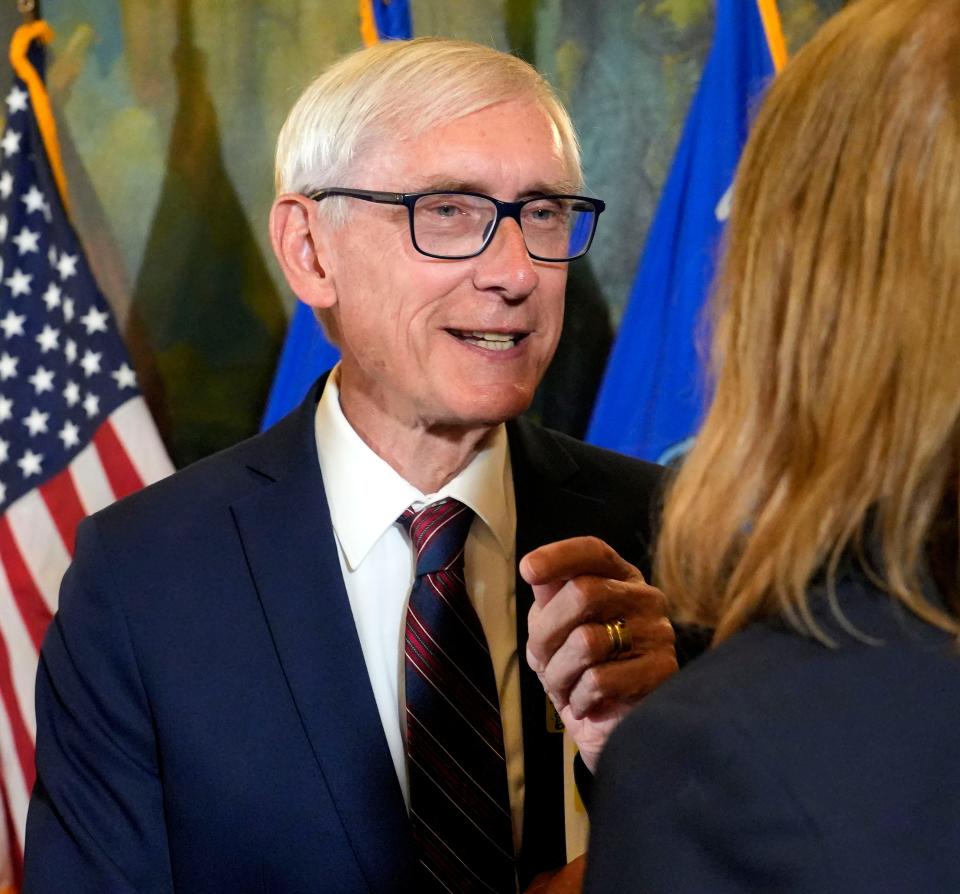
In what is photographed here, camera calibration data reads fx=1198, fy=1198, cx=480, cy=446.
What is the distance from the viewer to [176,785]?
→ 1.49 meters

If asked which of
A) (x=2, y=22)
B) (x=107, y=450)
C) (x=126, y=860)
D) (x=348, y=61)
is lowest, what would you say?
(x=126, y=860)

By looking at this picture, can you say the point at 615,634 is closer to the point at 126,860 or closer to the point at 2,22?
the point at 126,860

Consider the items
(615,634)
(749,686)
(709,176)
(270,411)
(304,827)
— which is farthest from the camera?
(270,411)

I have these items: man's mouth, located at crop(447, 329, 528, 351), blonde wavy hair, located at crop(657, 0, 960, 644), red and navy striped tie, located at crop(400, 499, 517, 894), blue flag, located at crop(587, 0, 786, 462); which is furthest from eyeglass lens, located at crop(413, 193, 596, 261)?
blonde wavy hair, located at crop(657, 0, 960, 644)

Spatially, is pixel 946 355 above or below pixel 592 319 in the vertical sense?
above

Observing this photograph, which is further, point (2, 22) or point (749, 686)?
point (2, 22)

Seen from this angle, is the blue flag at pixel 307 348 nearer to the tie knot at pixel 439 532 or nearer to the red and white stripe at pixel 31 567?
the red and white stripe at pixel 31 567

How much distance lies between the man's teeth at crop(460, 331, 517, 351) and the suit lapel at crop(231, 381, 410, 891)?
0.28m

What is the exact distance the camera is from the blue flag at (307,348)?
2.38m

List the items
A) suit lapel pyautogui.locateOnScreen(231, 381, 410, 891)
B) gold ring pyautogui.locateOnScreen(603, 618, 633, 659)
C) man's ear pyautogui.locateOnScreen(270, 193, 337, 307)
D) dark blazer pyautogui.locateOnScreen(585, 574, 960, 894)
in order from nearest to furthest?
dark blazer pyautogui.locateOnScreen(585, 574, 960, 894) → gold ring pyautogui.locateOnScreen(603, 618, 633, 659) → suit lapel pyautogui.locateOnScreen(231, 381, 410, 891) → man's ear pyautogui.locateOnScreen(270, 193, 337, 307)

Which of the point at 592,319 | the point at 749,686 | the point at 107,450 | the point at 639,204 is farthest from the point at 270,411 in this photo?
the point at 749,686

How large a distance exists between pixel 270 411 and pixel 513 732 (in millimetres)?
1099

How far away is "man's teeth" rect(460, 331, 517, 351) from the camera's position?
1.63 meters

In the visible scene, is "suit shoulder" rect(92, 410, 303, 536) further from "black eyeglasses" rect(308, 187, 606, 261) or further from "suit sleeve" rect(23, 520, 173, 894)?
"black eyeglasses" rect(308, 187, 606, 261)
